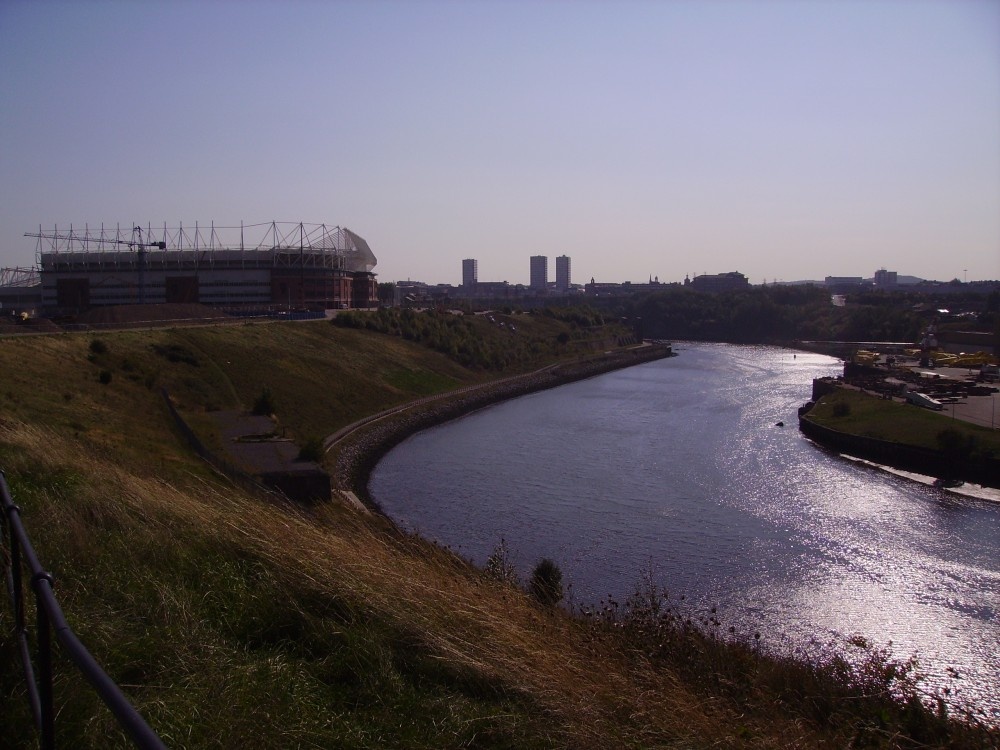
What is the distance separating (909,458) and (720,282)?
249ft

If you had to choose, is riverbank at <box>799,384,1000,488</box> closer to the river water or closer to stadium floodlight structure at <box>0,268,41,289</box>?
the river water

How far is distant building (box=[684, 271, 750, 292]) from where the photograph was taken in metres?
85.6

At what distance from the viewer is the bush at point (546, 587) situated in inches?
142

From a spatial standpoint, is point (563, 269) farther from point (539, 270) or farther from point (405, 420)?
point (405, 420)

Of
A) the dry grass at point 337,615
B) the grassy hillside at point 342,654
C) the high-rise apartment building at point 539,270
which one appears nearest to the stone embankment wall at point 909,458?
the grassy hillside at point 342,654

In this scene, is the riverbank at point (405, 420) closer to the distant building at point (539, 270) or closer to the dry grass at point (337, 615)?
the dry grass at point (337, 615)

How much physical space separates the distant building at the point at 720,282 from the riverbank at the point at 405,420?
57.6 metres

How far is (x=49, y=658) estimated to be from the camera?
977 millimetres

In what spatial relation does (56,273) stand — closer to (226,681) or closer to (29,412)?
(29,412)

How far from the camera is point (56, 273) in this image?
1219 inches

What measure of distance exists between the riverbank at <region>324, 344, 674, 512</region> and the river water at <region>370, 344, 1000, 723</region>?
1.19 ft

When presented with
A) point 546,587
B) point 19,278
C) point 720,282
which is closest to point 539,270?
point 720,282

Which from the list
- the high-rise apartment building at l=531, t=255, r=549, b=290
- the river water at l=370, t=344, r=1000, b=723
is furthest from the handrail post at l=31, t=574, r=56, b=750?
the high-rise apartment building at l=531, t=255, r=549, b=290

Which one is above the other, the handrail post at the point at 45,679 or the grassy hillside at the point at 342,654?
the handrail post at the point at 45,679
